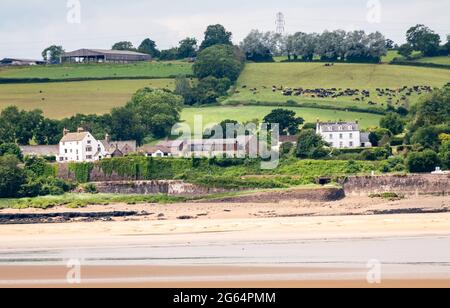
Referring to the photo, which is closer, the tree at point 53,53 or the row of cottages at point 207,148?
the row of cottages at point 207,148

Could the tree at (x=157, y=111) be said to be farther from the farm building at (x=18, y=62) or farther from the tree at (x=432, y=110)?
the farm building at (x=18, y=62)

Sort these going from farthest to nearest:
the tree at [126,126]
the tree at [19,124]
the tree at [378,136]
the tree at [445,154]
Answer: the tree at [126,126]
the tree at [19,124]
the tree at [378,136]
the tree at [445,154]

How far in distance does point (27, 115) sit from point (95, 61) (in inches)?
986

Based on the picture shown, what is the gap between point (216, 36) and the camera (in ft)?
346

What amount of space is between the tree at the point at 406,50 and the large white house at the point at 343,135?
89.2 ft

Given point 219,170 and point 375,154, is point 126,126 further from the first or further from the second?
point 375,154

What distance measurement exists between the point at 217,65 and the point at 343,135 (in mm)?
22011

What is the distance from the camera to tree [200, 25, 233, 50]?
105 m

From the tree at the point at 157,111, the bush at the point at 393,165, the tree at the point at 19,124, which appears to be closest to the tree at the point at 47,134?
the tree at the point at 19,124

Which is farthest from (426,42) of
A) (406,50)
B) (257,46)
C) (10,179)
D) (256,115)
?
(10,179)

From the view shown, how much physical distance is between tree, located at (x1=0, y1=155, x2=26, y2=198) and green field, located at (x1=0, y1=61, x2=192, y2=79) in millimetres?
32581

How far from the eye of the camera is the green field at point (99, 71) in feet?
303

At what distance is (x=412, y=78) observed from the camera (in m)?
88.0

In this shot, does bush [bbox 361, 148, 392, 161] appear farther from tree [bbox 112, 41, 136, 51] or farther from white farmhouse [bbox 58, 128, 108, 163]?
tree [bbox 112, 41, 136, 51]
